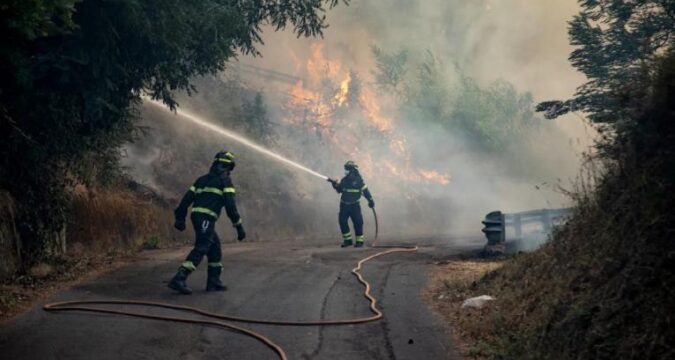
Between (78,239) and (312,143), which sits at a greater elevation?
(312,143)

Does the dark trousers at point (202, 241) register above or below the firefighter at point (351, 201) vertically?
below

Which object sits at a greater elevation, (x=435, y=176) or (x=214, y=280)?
(x=435, y=176)

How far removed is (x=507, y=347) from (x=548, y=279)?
1211 mm

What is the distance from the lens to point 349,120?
2891 centimetres

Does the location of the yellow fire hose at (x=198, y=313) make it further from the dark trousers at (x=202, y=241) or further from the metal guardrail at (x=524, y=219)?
the metal guardrail at (x=524, y=219)

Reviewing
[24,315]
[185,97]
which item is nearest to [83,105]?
[24,315]

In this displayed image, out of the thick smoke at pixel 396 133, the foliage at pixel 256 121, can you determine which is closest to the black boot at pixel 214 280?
the thick smoke at pixel 396 133

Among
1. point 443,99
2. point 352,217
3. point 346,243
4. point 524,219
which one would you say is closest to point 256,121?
point 352,217

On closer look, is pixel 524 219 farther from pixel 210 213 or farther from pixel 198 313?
pixel 198 313

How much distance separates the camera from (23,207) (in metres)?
9.90

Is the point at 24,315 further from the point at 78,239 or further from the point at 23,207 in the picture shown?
the point at 78,239

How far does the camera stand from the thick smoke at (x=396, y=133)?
21375mm

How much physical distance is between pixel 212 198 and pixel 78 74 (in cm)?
254

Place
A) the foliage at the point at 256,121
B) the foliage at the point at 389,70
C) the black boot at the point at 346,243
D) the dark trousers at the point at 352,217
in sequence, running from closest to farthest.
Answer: the black boot at the point at 346,243, the dark trousers at the point at 352,217, the foliage at the point at 256,121, the foliage at the point at 389,70
